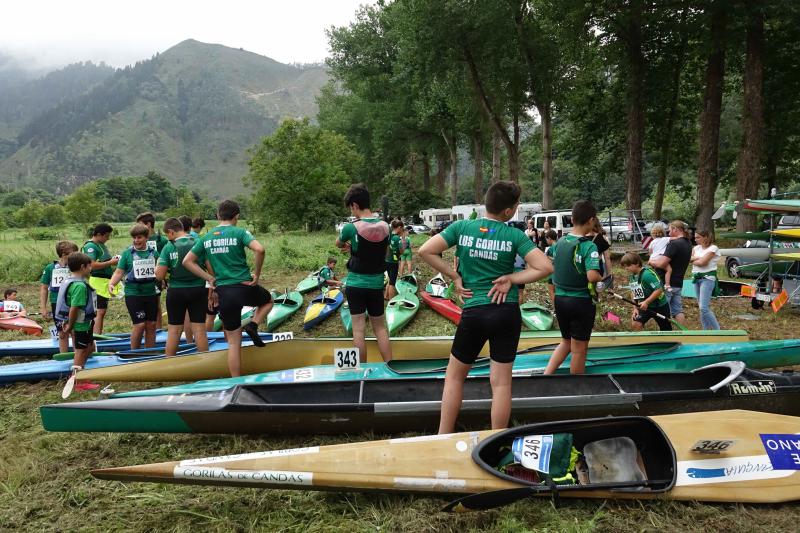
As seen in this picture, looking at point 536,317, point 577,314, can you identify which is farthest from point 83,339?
point 536,317

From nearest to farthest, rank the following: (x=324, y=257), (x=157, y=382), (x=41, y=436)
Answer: (x=41, y=436) < (x=157, y=382) < (x=324, y=257)

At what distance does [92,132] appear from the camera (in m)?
160

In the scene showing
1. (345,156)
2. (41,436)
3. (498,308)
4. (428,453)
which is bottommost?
(41,436)

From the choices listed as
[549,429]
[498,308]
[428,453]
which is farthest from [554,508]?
[498,308]

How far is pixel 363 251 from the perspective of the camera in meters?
5.30

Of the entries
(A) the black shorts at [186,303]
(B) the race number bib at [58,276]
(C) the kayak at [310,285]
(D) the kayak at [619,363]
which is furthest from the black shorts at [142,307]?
(C) the kayak at [310,285]

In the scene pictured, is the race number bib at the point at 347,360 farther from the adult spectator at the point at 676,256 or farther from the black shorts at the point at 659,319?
the adult spectator at the point at 676,256

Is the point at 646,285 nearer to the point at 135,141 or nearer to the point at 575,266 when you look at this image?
the point at 575,266

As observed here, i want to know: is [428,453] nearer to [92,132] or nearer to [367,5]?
[367,5]

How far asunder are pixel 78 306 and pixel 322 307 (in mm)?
4340

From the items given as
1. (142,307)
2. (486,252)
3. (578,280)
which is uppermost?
(486,252)

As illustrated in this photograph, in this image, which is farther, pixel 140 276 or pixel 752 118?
pixel 752 118

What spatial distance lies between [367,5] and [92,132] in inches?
6238

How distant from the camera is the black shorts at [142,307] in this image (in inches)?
253
